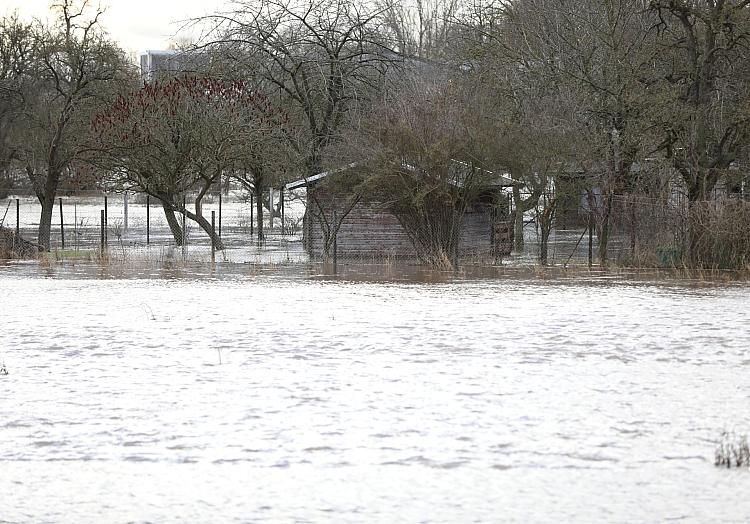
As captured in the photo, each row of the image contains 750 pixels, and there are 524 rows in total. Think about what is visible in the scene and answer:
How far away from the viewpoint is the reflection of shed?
33250 millimetres

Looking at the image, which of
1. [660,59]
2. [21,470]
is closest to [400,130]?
[660,59]

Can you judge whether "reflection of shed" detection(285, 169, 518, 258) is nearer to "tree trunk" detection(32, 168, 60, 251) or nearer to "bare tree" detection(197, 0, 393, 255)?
"bare tree" detection(197, 0, 393, 255)

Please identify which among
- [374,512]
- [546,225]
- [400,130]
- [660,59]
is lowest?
[374,512]

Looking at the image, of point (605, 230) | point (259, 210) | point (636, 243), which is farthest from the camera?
point (259, 210)

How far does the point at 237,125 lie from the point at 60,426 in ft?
88.2

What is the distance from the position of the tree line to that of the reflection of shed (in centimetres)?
65

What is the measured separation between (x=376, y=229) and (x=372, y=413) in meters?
24.6

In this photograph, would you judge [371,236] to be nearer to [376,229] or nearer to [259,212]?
[376,229]

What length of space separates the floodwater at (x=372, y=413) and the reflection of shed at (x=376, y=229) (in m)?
14.8

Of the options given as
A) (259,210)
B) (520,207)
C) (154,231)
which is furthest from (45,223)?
(520,207)

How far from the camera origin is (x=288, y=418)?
31.8ft

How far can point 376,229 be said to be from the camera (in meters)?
34.4

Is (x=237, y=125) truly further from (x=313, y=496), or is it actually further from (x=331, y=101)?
(x=313, y=496)

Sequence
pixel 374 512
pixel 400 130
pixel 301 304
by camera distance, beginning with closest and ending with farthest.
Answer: pixel 374 512 < pixel 301 304 < pixel 400 130
